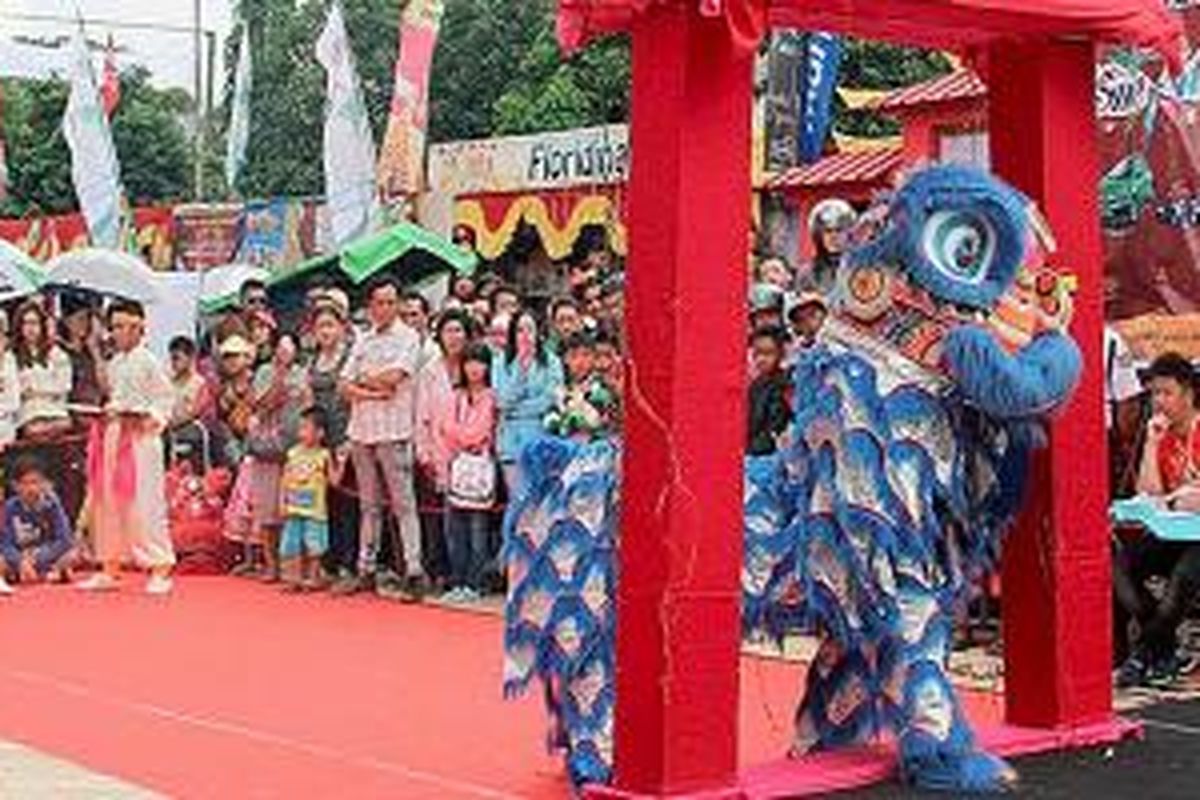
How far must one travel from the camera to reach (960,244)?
18.3 feet

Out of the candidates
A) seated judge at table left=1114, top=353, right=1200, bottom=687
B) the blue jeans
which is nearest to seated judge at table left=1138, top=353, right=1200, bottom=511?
seated judge at table left=1114, top=353, right=1200, bottom=687

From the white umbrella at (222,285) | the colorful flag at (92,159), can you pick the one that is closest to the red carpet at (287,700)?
the white umbrella at (222,285)

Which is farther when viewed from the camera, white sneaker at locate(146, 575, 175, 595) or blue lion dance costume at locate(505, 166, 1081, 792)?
white sneaker at locate(146, 575, 175, 595)

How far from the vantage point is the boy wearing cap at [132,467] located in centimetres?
1084

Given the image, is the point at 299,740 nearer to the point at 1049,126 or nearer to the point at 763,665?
the point at 763,665

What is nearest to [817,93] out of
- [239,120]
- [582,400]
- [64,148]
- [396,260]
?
[396,260]

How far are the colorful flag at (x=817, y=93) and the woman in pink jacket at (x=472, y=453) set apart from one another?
607cm

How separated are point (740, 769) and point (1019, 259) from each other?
1593 mm

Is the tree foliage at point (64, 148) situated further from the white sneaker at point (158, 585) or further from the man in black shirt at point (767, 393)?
the man in black shirt at point (767, 393)

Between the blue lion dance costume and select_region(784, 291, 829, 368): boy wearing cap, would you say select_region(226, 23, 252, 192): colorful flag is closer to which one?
select_region(784, 291, 829, 368): boy wearing cap

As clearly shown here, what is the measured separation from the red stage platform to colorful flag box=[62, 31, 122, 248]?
13942 mm

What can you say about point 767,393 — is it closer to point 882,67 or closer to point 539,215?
point 539,215

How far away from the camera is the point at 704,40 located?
515 cm

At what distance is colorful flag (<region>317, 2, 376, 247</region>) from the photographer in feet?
69.2
